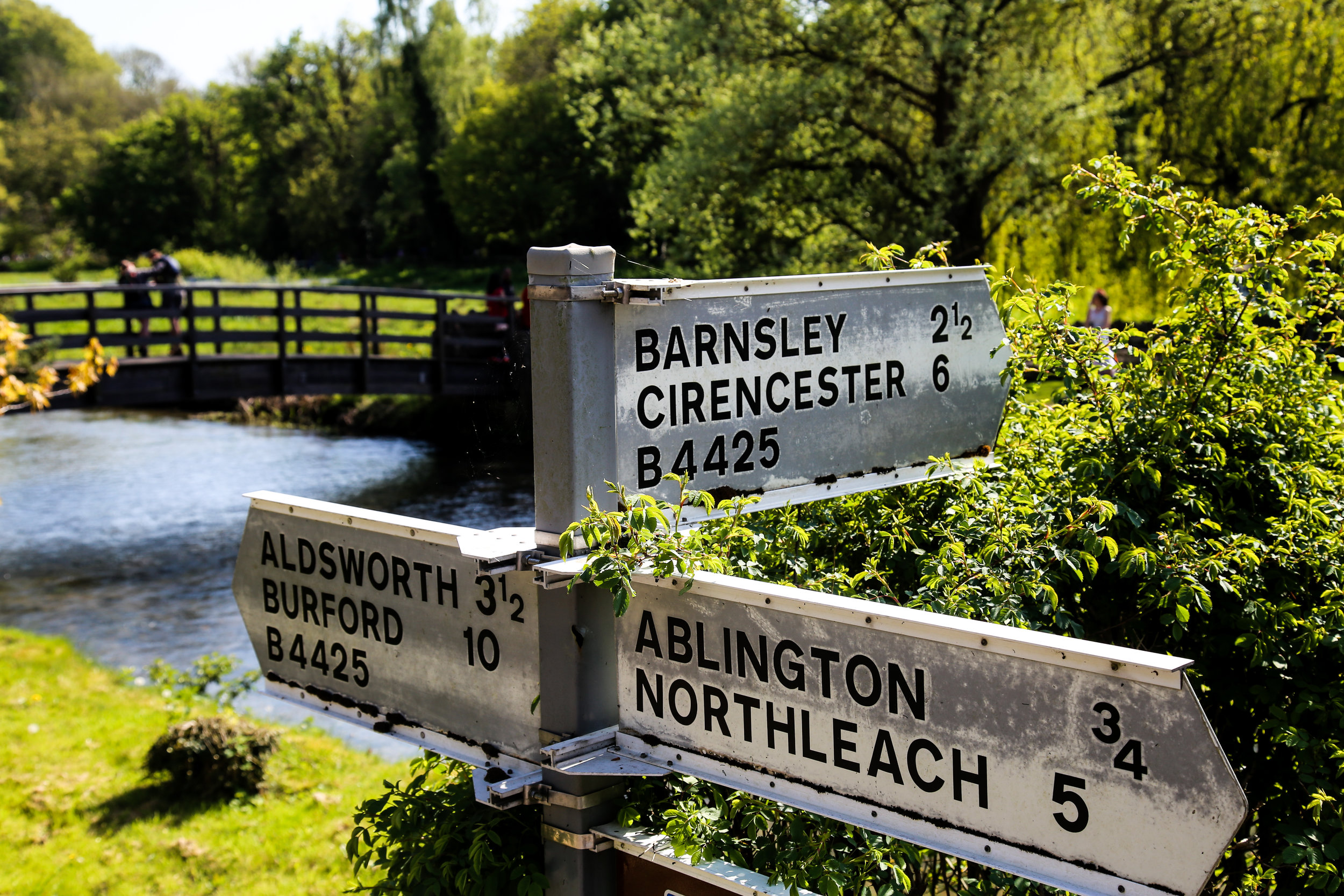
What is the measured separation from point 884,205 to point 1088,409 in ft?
52.0

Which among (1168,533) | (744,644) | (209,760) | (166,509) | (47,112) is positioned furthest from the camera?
(47,112)

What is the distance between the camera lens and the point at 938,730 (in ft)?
6.24

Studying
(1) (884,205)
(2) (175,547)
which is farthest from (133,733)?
(1) (884,205)

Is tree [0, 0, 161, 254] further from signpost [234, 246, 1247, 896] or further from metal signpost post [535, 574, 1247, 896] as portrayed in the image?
metal signpost post [535, 574, 1247, 896]

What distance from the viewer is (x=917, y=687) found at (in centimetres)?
192

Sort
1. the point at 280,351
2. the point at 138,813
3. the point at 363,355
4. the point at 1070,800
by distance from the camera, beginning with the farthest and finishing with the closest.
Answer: the point at 363,355
the point at 280,351
the point at 138,813
the point at 1070,800

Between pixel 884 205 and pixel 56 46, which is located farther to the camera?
pixel 56 46

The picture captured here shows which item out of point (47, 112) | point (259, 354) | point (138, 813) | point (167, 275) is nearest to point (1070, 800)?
point (138, 813)

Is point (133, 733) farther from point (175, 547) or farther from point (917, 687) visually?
point (917, 687)

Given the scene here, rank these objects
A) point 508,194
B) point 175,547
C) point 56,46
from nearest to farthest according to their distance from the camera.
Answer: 1. point 175,547
2. point 508,194
3. point 56,46

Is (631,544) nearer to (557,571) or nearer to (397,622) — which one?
(557,571)

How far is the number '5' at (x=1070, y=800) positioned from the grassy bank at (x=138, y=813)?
6601mm

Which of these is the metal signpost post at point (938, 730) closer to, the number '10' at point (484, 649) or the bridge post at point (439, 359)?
the number '10' at point (484, 649)

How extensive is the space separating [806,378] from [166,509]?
1916 cm
